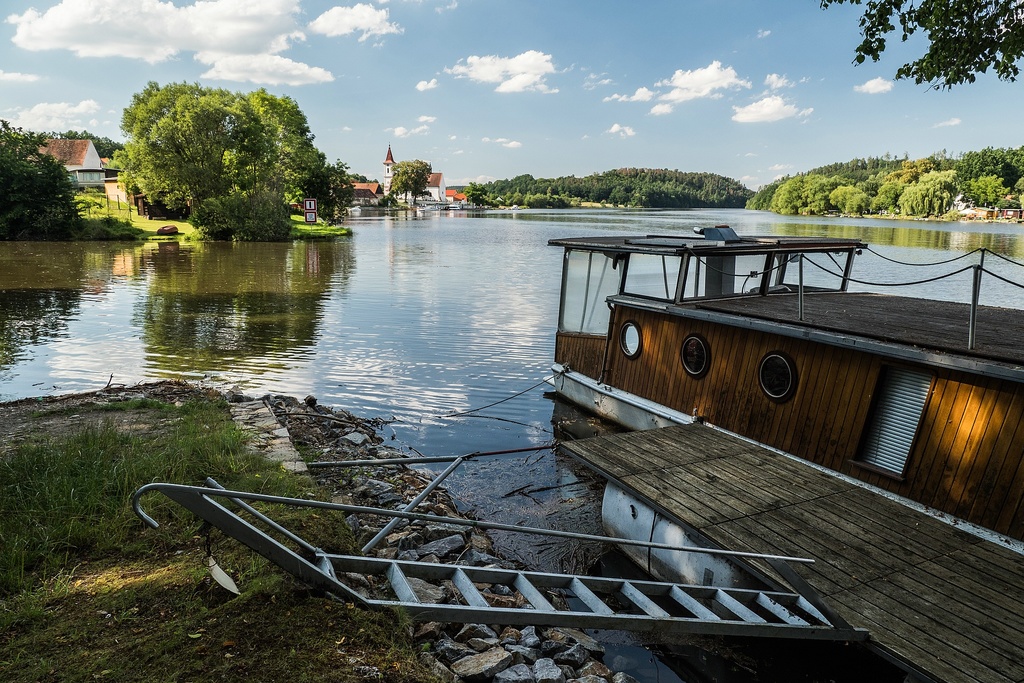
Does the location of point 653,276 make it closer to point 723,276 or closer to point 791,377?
point 723,276

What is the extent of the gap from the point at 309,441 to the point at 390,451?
1.44 meters

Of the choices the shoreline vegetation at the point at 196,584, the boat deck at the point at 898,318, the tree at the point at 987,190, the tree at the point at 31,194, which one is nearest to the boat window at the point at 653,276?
the boat deck at the point at 898,318

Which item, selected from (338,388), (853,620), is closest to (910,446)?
(853,620)

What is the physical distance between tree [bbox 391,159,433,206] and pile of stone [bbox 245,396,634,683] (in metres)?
159

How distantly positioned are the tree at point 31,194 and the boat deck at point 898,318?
56657 mm

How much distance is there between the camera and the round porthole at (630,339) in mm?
12641

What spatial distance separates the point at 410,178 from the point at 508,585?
167216mm

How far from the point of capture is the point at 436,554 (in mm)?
7363

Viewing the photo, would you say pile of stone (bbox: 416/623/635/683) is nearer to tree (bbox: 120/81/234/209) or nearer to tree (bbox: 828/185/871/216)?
tree (bbox: 120/81/234/209)

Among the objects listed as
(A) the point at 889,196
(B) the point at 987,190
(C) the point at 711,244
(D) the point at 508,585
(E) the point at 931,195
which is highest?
(B) the point at 987,190

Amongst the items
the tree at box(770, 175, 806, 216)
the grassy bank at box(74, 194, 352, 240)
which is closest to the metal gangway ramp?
the grassy bank at box(74, 194, 352, 240)

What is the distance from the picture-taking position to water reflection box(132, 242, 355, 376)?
18.0 meters

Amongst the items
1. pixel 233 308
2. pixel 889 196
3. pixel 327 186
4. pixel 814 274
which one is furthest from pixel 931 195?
pixel 233 308

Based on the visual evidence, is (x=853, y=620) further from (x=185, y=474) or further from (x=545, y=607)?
(x=185, y=474)
